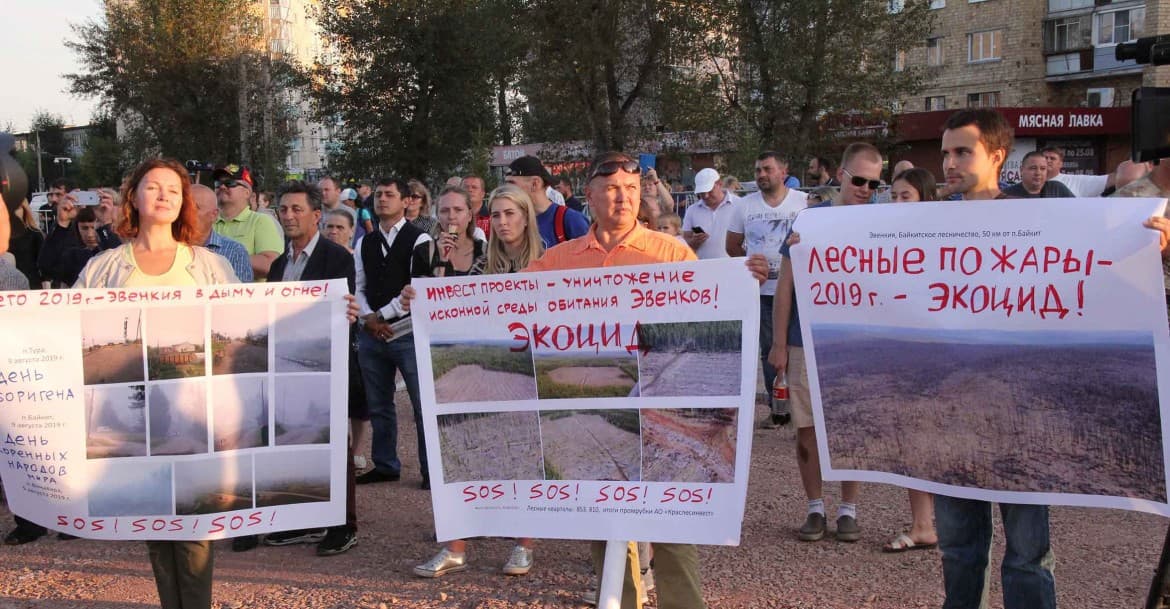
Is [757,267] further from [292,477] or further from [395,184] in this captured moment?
[395,184]

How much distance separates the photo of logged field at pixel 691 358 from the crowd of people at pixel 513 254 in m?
0.26

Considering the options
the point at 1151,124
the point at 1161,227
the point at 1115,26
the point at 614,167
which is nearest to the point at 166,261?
the point at 614,167

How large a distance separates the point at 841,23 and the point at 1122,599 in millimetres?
22602

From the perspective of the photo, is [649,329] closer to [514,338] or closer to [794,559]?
[514,338]

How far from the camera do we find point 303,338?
3.99 m

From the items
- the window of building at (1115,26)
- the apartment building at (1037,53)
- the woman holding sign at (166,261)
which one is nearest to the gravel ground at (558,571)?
the woman holding sign at (166,261)

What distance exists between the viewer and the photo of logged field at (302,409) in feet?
12.9

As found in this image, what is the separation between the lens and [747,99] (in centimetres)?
2672

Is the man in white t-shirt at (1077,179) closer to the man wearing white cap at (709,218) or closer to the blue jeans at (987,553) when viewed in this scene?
the man wearing white cap at (709,218)

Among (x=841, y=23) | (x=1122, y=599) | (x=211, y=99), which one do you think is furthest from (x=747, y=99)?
(x=1122, y=599)

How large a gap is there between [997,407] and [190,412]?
277 centimetres

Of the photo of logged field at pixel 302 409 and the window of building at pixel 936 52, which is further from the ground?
the window of building at pixel 936 52

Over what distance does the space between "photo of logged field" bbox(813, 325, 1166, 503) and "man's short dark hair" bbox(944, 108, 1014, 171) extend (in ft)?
2.25

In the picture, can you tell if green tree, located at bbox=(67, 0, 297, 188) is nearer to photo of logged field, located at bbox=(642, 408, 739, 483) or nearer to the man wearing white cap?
the man wearing white cap
